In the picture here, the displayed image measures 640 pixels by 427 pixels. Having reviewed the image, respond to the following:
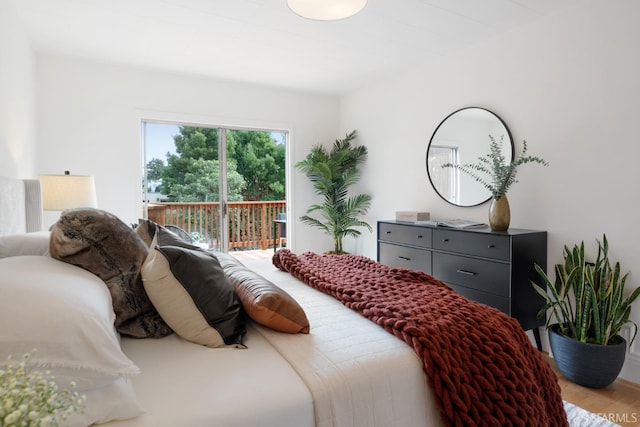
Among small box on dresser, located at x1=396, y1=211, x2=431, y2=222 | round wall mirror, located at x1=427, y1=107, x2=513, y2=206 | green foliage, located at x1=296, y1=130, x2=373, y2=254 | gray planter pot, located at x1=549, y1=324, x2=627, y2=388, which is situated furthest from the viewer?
green foliage, located at x1=296, y1=130, x2=373, y2=254

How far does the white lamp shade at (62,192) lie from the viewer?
259 centimetres

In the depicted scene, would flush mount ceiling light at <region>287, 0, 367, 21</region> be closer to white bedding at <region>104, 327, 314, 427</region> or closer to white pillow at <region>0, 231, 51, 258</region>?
white pillow at <region>0, 231, 51, 258</region>

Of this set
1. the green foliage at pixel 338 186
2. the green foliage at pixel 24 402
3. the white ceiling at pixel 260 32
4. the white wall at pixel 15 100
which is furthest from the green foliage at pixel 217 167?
the green foliage at pixel 24 402

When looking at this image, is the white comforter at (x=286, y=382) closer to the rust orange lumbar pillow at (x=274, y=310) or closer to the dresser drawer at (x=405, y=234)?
the rust orange lumbar pillow at (x=274, y=310)

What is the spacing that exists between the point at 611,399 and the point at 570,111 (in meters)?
1.87

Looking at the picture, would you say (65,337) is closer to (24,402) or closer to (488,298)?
(24,402)

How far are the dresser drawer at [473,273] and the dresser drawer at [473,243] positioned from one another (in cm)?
6

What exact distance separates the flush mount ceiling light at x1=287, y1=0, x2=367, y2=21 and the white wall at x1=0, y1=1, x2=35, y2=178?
1.85 m

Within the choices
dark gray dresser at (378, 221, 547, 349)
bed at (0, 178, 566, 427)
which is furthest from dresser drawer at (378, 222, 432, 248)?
bed at (0, 178, 566, 427)

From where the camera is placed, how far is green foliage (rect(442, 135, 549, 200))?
2717 millimetres

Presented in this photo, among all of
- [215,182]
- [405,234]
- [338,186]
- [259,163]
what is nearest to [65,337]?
[405,234]

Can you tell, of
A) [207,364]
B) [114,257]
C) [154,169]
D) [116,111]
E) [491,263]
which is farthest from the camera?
[154,169]

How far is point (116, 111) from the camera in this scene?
3.77 meters

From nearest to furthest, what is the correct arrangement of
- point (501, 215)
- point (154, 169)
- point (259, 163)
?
point (501, 215)
point (154, 169)
point (259, 163)
